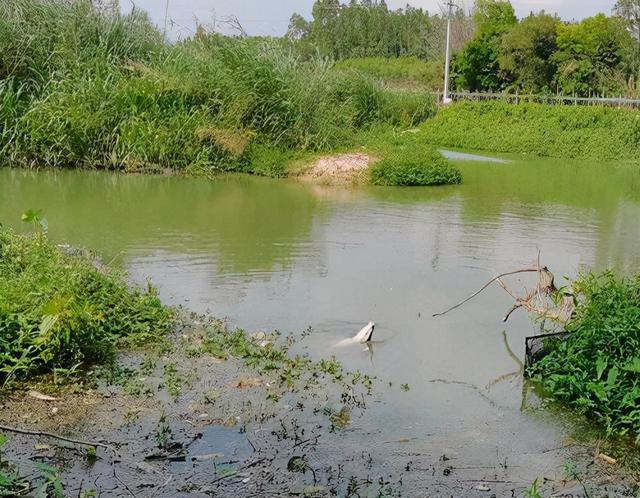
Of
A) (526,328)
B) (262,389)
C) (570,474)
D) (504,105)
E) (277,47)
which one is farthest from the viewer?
(504,105)

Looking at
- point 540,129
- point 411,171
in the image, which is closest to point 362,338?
point 411,171

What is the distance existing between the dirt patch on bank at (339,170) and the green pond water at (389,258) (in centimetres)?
66

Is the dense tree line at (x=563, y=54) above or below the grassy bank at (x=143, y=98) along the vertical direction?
above

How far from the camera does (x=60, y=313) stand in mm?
4703

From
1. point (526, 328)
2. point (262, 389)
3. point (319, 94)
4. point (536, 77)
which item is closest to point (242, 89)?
point (319, 94)

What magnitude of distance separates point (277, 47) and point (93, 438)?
12.7m

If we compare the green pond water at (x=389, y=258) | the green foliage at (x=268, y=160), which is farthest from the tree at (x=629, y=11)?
the green foliage at (x=268, y=160)

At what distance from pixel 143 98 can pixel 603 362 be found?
436 inches

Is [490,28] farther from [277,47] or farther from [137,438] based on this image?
[137,438]

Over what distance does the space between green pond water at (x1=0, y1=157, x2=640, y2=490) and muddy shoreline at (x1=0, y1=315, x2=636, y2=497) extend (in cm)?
13

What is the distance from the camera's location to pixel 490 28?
1153 inches

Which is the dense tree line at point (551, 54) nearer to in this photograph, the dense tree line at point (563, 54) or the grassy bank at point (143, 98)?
the dense tree line at point (563, 54)

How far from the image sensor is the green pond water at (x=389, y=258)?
4.79 metres

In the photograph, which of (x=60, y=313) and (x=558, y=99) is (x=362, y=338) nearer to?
(x=60, y=313)
